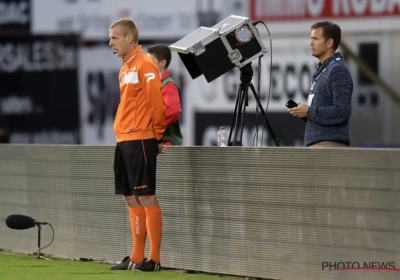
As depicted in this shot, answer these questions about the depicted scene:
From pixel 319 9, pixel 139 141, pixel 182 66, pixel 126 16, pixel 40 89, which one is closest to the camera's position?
pixel 139 141

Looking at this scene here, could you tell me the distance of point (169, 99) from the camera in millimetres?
9977

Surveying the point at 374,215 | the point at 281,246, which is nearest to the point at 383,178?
the point at 374,215

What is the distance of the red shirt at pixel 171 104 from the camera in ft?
32.5

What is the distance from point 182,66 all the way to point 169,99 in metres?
8.51

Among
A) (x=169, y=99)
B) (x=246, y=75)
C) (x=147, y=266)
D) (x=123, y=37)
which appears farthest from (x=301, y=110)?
(x=169, y=99)

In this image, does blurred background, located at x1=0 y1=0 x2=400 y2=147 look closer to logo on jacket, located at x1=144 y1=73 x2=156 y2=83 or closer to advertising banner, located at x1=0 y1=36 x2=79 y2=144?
advertising banner, located at x1=0 y1=36 x2=79 y2=144

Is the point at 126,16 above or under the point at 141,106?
above

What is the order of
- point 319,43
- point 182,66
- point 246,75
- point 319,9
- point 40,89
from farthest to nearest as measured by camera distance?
point 40,89, point 182,66, point 319,9, point 246,75, point 319,43

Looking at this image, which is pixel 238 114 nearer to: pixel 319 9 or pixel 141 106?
pixel 141 106

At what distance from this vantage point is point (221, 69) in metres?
9.01

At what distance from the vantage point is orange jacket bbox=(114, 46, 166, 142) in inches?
338

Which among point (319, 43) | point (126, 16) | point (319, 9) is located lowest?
point (319, 43)

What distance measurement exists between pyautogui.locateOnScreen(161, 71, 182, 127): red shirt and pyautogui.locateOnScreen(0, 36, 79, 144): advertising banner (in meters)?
10.8

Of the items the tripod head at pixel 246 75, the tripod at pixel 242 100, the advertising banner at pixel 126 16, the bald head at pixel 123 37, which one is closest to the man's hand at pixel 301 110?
the tripod at pixel 242 100
